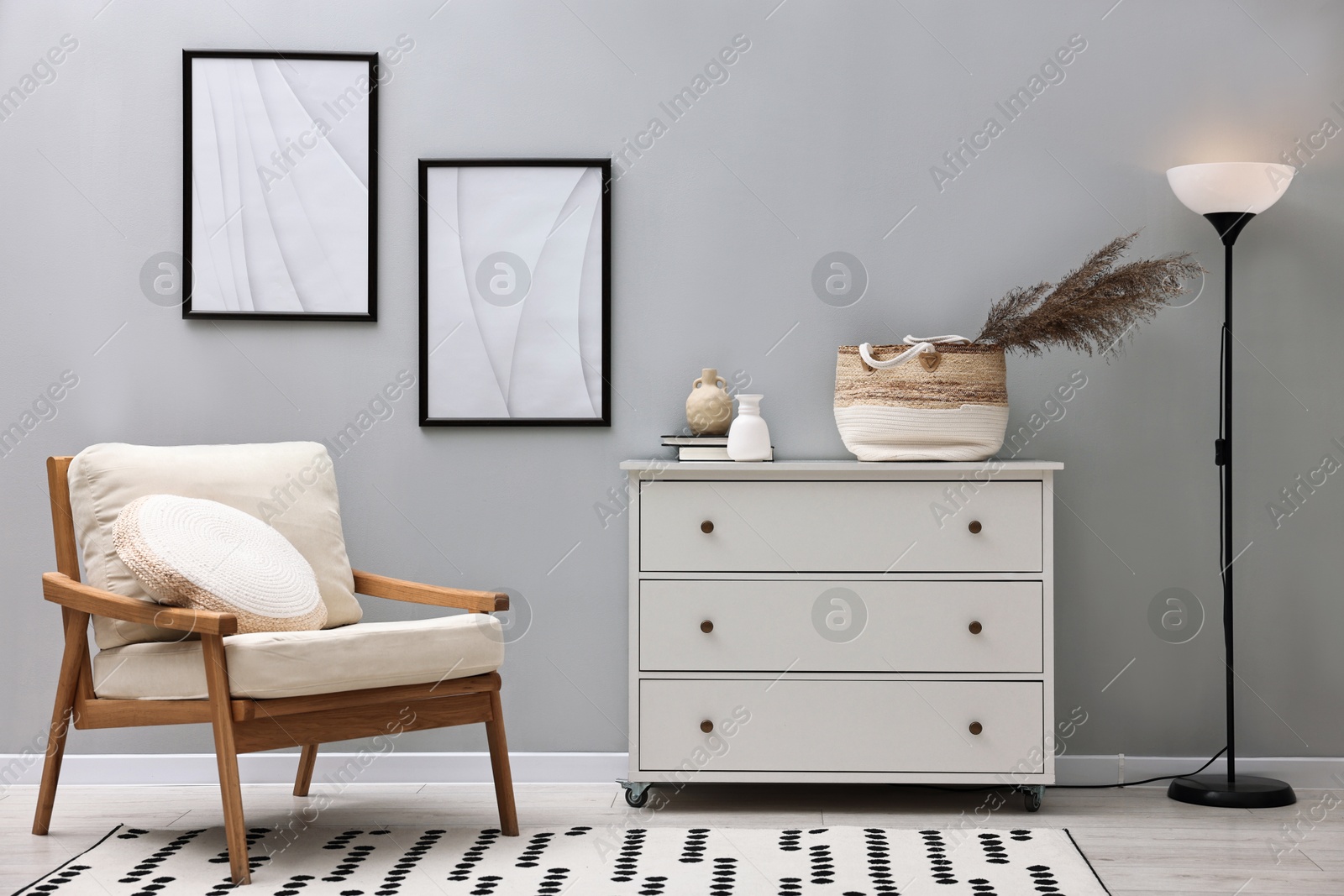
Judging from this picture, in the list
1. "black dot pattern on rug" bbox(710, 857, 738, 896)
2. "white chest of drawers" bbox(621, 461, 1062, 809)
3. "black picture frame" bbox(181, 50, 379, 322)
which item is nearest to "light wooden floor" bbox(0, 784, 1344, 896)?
"white chest of drawers" bbox(621, 461, 1062, 809)

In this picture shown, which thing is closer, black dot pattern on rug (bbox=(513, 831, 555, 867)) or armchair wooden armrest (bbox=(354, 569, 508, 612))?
black dot pattern on rug (bbox=(513, 831, 555, 867))

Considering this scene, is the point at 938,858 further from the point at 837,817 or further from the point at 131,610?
the point at 131,610

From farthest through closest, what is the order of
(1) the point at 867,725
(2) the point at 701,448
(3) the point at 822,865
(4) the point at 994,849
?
(2) the point at 701,448 < (1) the point at 867,725 < (4) the point at 994,849 < (3) the point at 822,865

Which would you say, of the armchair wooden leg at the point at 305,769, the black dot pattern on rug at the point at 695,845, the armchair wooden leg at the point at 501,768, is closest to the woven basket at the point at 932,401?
the black dot pattern on rug at the point at 695,845

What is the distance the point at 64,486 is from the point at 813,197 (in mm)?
2014

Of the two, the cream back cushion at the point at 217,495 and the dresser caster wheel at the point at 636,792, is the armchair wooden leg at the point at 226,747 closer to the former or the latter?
the cream back cushion at the point at 217,495

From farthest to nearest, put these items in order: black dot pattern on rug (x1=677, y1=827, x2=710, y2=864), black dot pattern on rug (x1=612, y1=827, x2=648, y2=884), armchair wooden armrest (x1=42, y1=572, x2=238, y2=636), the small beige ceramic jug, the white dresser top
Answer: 1. the small beige ceramic jug
2. the white dresser top
3. black dot pattern on rug (x1=677, y1=827, x2=710, y2=864)
4. black dot pattern on rug (x1=612, y1=827, x2=648, y2=884)
5. armchair wooden armrest (x1=42, y1=572, x2=238, y2=636)

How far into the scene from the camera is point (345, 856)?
7.61 ft

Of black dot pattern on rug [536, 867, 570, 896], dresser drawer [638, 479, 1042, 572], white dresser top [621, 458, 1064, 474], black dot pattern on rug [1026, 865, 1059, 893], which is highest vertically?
white dresser top [621, 458, 1064, 474]

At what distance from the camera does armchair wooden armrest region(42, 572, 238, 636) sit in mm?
2076

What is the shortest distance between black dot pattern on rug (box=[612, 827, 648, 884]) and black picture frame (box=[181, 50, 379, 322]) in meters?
1.54

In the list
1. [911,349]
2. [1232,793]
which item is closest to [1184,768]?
[1232,793]

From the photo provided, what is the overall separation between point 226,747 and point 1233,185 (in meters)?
2.65

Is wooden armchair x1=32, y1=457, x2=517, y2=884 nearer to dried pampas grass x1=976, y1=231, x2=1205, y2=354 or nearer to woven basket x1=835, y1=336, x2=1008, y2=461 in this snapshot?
woven basket x1=835, y1=336, x2=1008, y2=461
